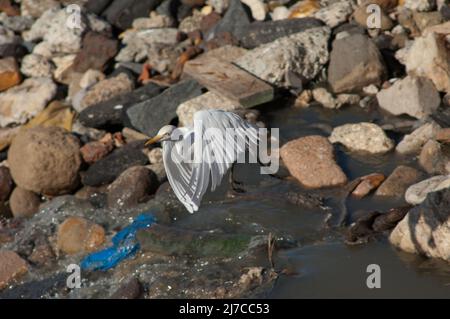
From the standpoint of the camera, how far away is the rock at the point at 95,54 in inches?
522

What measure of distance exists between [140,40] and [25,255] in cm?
535

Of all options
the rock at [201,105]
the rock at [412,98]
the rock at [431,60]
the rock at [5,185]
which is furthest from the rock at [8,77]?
the rock at [431,60]

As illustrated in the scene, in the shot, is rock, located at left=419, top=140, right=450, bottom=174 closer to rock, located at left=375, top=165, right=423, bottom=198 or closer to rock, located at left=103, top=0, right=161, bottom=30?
rock, located at left=375, top=165, right=423, bottom=198

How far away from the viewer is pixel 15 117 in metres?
12.6

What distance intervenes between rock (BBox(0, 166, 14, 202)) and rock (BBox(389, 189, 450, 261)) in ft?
18.6

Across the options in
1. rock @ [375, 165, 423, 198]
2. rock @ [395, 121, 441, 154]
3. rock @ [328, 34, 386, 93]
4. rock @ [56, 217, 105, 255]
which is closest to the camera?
rock @ [375, 165, 423, 198]

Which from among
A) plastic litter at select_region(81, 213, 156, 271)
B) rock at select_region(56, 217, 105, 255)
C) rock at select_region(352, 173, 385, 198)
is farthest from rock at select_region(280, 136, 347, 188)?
rock at select_region(56, 217, 105, 255)

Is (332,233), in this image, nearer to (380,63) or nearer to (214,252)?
(214,252)

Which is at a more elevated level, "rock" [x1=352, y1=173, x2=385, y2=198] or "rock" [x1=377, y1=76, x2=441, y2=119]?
"rock" [x1=377, y1=76, x2=441, y2=119]

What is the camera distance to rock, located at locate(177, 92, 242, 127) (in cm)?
1100

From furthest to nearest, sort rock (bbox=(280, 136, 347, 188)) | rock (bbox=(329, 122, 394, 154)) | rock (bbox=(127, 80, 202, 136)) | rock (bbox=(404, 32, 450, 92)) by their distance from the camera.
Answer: rock (bbox=(127, 80, 202, 136)) → rock (bbox=(404, 32, 450, 92)) → rock (bbox=(329, 122, 394, 154)) → rock (bbox=(280, 136, 347, 188))

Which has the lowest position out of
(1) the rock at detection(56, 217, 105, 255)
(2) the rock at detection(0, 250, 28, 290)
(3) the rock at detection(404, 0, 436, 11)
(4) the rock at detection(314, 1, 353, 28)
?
(2) the rock at detection(0, 250, 28, 290)
